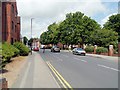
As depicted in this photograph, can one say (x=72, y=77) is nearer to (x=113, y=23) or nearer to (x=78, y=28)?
(x=78, y=28)

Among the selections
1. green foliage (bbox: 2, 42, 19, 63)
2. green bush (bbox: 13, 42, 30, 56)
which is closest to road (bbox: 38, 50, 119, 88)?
green foliage (bbox: 2, 42, 19, 63)

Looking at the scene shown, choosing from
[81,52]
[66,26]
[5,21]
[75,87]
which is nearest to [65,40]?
[66,26]

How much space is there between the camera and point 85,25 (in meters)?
74.9

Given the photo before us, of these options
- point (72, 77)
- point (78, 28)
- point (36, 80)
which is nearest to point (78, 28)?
point (78, 28)

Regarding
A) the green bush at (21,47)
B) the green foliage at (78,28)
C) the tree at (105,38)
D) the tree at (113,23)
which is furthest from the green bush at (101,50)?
the tree at (113,23)

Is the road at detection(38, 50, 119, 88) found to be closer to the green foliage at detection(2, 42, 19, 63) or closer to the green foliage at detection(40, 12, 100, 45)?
the green foliage at detection(2, 42, 19, 63)

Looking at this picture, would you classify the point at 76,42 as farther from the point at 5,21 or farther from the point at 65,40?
the point at 5,21

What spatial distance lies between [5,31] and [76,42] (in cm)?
3785

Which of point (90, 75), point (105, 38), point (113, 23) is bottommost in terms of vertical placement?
point (90, 75)

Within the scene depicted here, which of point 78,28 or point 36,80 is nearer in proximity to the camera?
point 36,80

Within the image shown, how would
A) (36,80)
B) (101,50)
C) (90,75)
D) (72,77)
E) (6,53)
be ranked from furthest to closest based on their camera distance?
1. (101,50)
2. (6,53)
3. (90,75)
4. (72,77)
5. (36,80)

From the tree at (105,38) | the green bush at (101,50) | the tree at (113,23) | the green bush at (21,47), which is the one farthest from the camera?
the tree at (113,23)

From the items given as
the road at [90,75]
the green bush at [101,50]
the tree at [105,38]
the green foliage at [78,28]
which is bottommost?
the road at [90,75]

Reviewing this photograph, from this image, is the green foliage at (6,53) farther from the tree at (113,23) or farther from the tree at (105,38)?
the tree at (113,23)
